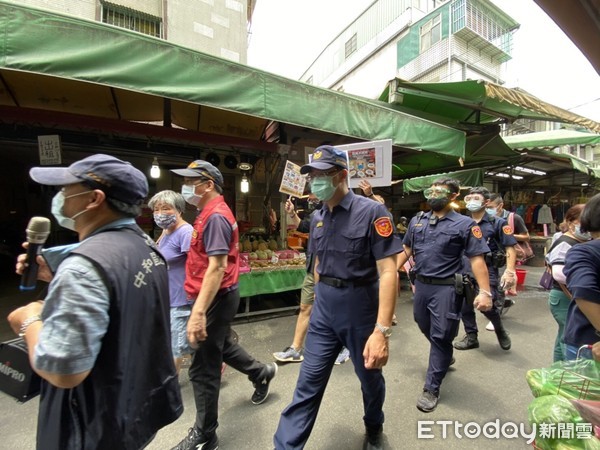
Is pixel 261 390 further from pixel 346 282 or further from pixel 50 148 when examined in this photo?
pixel 50 148

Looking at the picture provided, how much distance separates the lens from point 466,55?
710 inches

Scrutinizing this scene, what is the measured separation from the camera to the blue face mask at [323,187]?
202 cm

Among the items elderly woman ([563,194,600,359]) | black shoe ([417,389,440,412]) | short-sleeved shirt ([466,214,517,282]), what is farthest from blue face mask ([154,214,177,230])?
short-sleeved shirt ([466,214,517,282])

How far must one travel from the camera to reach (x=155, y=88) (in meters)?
2.81

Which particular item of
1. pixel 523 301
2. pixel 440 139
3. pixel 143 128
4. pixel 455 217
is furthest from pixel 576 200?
pixel 143 128

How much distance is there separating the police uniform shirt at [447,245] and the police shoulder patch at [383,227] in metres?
1.15

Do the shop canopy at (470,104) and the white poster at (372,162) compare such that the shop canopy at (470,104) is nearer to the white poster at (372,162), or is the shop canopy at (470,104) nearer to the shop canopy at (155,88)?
the shop canopy at (155,88)

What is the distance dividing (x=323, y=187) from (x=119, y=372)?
1.49 meters

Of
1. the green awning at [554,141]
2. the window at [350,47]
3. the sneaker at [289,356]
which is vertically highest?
the window at [350,47]

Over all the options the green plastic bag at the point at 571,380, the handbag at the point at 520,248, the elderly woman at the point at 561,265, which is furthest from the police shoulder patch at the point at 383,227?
the handbag at the point at 520,248

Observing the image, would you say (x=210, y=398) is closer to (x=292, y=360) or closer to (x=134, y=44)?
(x=292, y=360)

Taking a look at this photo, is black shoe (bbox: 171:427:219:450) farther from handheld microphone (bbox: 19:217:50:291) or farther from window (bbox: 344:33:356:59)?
window (bbox: 344:33:356:59)

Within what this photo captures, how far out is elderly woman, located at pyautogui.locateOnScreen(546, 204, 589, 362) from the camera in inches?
89.9

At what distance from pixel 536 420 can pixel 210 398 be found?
189 centimetres
